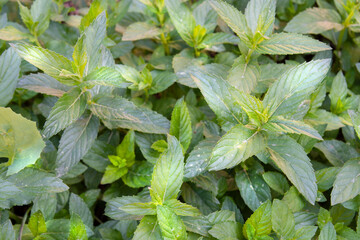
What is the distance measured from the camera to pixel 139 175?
4.82ft

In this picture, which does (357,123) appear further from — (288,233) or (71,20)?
(71,20)

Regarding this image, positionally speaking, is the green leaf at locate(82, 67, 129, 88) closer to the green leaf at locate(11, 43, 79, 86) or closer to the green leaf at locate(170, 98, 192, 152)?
the green leaf at locate(11, 43, 79, 86)

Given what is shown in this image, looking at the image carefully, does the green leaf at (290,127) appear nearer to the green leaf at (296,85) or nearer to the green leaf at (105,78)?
the green leaf at (296,85)

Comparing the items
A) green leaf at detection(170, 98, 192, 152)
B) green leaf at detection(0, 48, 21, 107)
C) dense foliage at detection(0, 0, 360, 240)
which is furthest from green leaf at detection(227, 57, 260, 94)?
green leaf at detection(0, 48, 21, 107)

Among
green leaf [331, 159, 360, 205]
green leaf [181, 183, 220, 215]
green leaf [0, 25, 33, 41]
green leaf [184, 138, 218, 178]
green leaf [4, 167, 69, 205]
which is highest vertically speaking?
green leaf [0, 25, 33, 41]

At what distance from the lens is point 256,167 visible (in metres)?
1.45

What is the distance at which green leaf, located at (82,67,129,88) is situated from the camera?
1.21 meters

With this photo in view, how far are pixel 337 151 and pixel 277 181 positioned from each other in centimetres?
33

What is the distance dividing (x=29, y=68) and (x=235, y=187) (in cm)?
114

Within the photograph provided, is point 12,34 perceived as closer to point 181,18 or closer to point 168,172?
point 181,18

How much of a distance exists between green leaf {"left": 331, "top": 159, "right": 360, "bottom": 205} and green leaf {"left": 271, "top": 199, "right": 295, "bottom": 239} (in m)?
0.16

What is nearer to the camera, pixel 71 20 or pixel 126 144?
pixel 126 144

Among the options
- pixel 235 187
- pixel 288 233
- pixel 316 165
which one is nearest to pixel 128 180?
pixel 235 187

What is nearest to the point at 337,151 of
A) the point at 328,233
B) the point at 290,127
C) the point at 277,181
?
the point at 277,181
